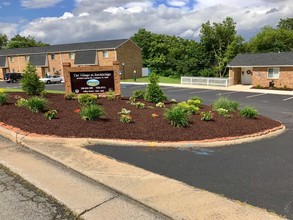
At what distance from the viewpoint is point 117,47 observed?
48.8 meters

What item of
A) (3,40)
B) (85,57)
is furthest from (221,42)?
(3,40)

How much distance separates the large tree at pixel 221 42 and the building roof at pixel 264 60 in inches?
444

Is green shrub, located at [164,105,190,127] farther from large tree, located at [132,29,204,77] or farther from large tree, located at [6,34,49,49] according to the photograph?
large tree, located at [6,34,49,49]

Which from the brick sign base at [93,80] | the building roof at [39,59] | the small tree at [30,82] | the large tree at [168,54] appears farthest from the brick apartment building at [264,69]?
the building roof at [39,59]

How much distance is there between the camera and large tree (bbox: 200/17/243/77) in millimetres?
47403

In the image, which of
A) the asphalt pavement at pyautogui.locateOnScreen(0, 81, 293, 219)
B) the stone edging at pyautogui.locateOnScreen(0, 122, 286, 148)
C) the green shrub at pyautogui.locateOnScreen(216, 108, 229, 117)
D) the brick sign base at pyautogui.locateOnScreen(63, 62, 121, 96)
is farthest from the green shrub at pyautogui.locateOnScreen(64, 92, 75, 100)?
the green shrub at pyautogui.locateOnScreen(216, 108, 229, 117)

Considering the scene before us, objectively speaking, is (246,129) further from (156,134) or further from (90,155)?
(90,155)

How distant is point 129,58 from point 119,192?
4838 centimetres

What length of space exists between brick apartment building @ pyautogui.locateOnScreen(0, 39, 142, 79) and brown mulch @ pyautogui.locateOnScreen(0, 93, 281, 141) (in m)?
39.5

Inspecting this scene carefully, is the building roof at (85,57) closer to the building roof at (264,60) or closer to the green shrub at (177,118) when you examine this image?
the building roof at (264,60)

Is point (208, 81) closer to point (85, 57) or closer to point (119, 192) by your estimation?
point (85, 57)

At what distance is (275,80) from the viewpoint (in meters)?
31.3

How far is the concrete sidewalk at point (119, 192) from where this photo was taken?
14.0ft

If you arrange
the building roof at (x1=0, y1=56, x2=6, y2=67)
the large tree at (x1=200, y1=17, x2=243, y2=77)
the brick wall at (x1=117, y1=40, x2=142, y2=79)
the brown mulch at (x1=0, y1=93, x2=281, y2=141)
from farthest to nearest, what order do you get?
1. the building roof at (x1=0, y1=56, x2=6, y2=67)
2. the brick wall at (x1=117, y1=40, x2=142, y2=79)
3. the large tree at (x1=200, y1=17, x2=243, y2=77)
4. the brown mulch at (x1=0, y1=93, x2=281, y2=141)
